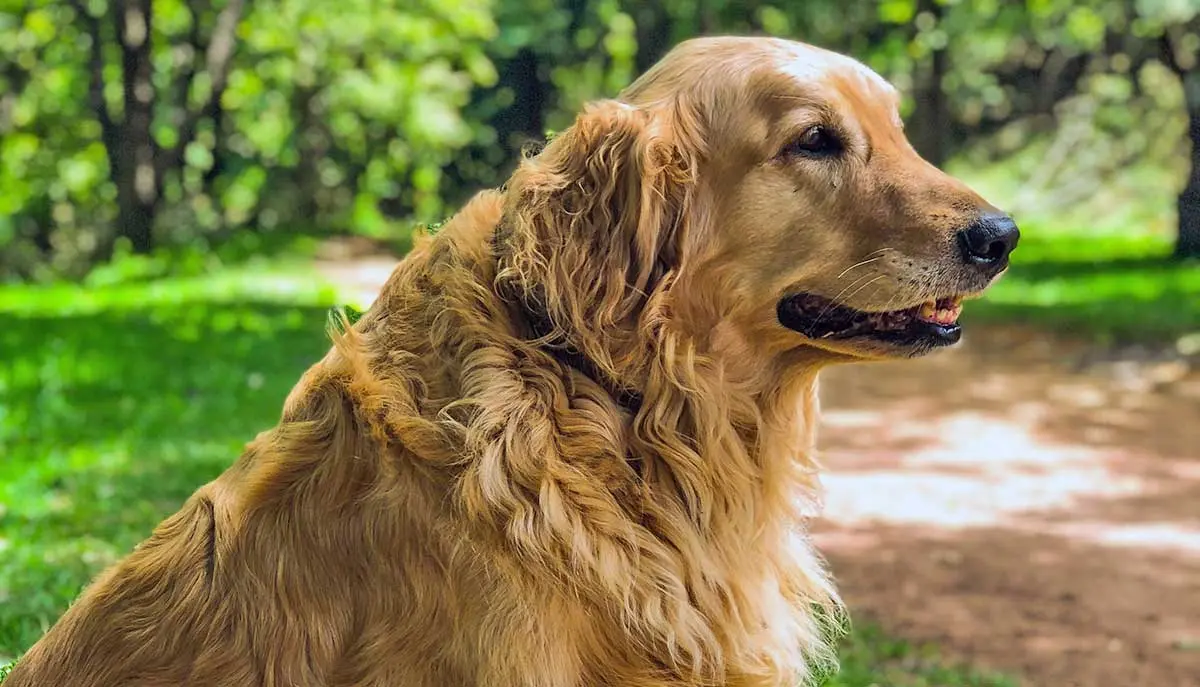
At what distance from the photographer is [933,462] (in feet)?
27.3

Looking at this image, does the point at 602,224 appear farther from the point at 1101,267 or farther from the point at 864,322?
the point at 1101,267

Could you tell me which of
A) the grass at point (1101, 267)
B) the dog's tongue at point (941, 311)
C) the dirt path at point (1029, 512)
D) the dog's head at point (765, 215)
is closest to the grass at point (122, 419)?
the dirt path at point (1029, 512)

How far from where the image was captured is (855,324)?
294 centimetres

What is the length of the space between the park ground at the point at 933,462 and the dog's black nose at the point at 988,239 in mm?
1972

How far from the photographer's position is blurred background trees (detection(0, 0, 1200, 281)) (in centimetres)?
1889

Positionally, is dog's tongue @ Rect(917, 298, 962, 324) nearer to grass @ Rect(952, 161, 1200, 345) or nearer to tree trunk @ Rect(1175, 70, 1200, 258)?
grass @ Rect(952, 161, 1200, 345)

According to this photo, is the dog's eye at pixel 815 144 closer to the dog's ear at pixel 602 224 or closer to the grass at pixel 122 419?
the dog's ear at pixel 602 224

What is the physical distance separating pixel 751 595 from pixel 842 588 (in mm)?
3112

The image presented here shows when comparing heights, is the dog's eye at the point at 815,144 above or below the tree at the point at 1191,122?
above

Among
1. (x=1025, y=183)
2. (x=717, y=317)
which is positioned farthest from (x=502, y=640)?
(x=1025, y=183)

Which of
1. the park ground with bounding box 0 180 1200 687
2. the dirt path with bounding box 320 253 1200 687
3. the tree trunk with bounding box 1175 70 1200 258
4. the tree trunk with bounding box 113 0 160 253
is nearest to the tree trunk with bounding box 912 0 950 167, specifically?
the tree trunk with bounding box 1175 70 1200 258

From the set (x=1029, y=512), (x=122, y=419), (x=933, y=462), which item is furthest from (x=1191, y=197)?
(x=122, y=419)

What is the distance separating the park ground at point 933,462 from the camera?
199 inches

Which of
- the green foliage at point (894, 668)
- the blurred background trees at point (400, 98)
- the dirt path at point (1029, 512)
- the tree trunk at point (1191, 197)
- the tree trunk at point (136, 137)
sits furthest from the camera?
the blurred background trees at point (400, 98)
